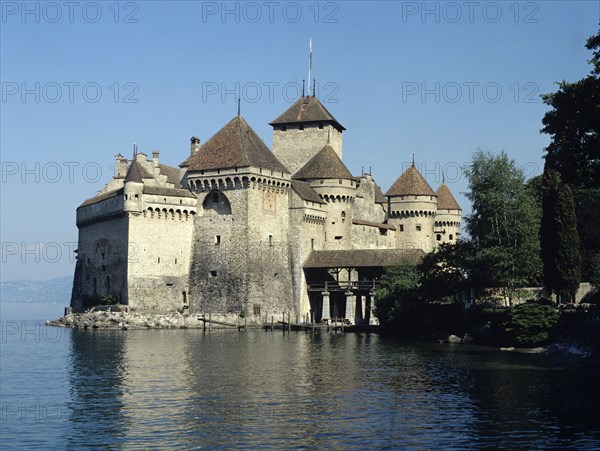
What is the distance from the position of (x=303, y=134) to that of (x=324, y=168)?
647cm

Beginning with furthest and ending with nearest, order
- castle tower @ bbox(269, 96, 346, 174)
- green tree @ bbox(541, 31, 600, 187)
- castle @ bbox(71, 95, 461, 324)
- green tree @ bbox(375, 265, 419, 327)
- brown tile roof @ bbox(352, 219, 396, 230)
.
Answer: castle tower @ bbox(269, 96, 346, 174) → brown tile roof @ bbox(352, 219, 396, 230) → castle @ bbox(71, 95, 461, 324) → green tree @ bbox(375, 265, 419, 327) → green tree @ bbox(541, 31, 600, 187)

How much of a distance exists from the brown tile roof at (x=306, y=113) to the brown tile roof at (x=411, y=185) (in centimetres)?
754

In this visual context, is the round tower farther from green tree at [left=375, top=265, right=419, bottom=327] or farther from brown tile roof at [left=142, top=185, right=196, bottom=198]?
green tree at [left=375, top=265, right=419, bottom=327]

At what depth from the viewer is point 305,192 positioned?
70.8 m

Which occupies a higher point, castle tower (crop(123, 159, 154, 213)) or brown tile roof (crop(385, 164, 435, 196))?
brown tile roof (crop(385, 164, 435, 196))

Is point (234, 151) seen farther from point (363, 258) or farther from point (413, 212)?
point (413, 212)

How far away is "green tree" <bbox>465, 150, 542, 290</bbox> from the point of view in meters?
50.7

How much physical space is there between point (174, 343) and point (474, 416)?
90.8 feet

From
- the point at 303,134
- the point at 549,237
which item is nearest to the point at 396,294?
the point at 549,237

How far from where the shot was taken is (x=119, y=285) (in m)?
66.8

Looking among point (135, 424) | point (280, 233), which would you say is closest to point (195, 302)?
point (280, 233)

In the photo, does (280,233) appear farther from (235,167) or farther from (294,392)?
(294,392)

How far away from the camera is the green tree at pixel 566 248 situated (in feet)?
154

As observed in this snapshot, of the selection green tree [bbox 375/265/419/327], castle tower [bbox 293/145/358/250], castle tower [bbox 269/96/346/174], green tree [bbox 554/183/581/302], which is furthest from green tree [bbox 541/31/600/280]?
castle tower [bbox 269/96/346/174]
